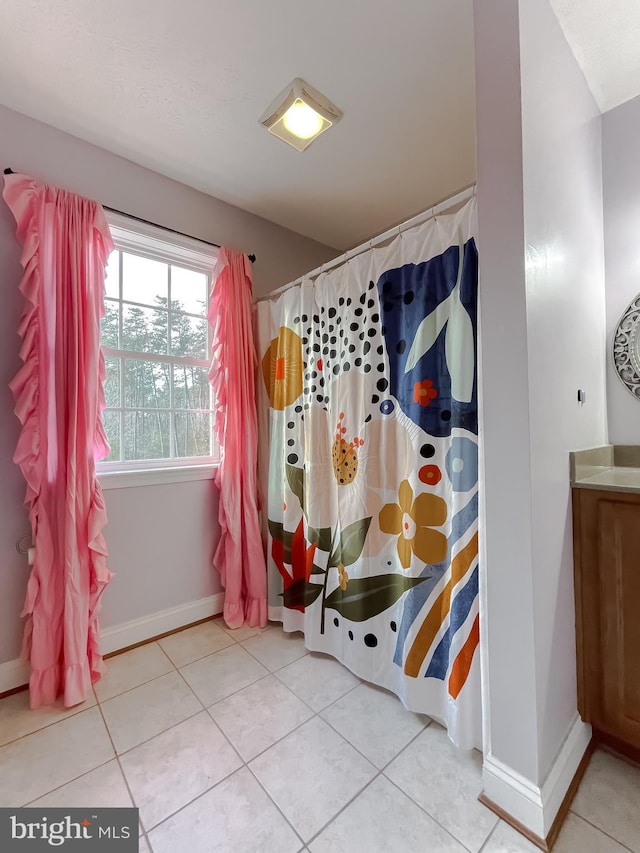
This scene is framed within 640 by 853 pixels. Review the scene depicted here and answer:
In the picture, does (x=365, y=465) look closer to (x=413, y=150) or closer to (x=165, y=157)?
(x=413, y=150)

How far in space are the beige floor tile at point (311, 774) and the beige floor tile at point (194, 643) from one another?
69 cm

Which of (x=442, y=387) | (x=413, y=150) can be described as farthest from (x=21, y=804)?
(x=413, y=150)

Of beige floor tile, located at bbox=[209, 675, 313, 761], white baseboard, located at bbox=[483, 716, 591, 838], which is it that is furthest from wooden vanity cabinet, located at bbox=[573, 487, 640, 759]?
beige floor tile, located at bbox=[209, 675, 313, 761]

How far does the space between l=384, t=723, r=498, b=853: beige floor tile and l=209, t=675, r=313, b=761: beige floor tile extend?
41cm

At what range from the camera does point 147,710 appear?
142cm

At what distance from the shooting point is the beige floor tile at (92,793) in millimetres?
1050

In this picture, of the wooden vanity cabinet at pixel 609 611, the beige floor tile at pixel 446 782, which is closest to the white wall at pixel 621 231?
the wooden vanity cabinet at pixel 609 611

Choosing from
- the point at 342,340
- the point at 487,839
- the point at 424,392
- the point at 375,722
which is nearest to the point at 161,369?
the point at 342,340

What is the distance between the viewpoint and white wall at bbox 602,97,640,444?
1499mm

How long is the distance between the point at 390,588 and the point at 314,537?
471 millimetres

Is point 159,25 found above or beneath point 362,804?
above

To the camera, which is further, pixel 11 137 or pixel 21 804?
pixel 11 137

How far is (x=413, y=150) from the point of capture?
5.86 feet

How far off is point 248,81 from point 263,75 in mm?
69
